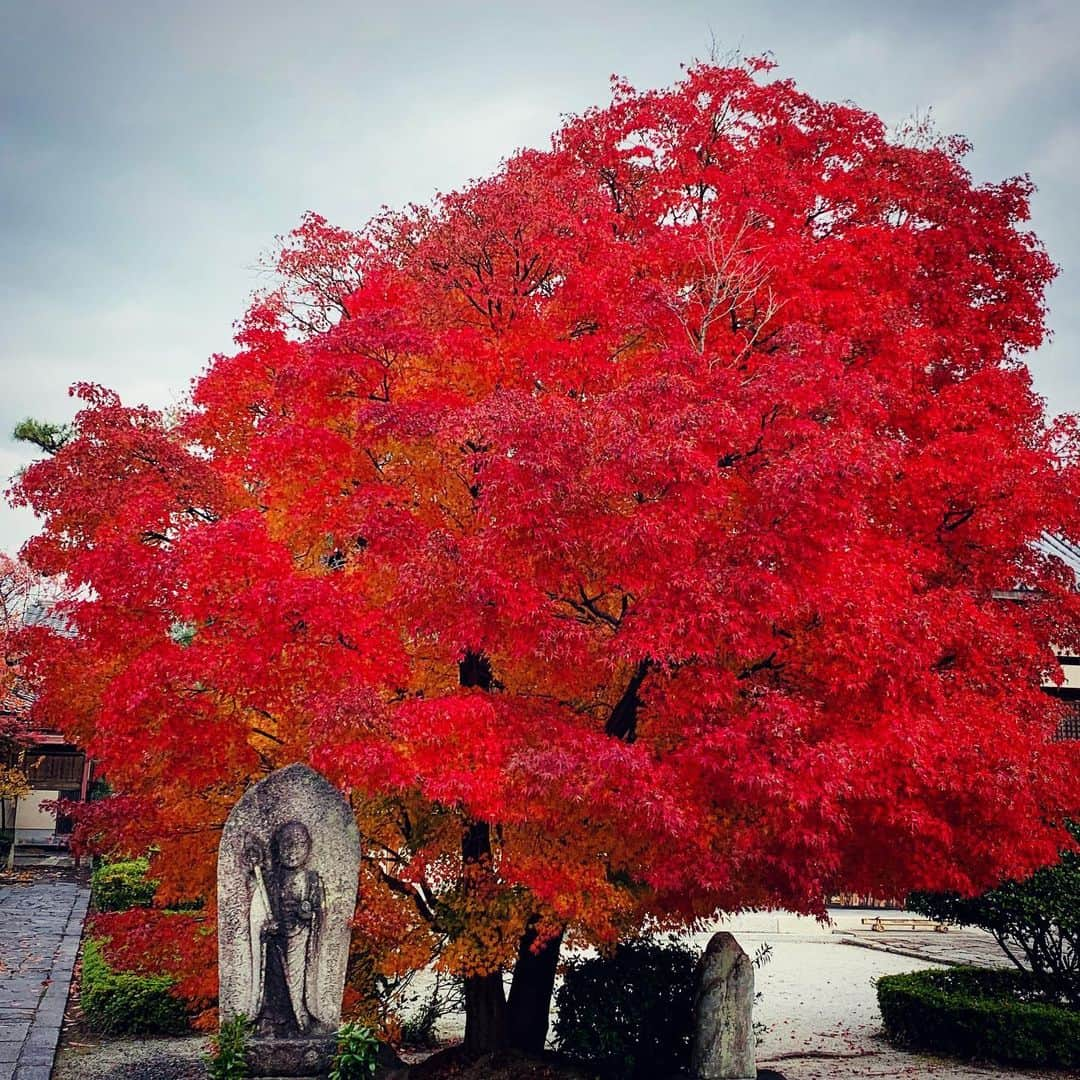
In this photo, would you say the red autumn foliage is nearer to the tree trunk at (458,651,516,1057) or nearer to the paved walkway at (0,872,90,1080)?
the paved walkway at (0,872,90,1080)

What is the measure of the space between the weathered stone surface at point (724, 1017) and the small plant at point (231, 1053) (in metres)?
4.94

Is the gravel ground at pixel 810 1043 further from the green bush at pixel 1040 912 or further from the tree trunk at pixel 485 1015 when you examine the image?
the tree trunk at pixel 485 1015

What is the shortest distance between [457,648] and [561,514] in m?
1.50

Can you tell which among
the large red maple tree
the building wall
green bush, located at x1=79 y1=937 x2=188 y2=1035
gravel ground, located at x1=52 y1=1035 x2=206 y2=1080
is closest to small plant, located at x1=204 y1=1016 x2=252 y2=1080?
the large red maple tree

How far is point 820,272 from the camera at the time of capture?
11.9 m

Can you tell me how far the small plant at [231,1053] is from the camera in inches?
342

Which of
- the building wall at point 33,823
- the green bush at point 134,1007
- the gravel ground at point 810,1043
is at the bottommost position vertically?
the gravel ground at point 810,1043

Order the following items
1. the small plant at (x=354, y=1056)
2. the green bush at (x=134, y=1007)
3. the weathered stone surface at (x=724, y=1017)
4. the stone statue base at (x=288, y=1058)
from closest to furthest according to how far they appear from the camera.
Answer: the small plant at (x=354, y=1056)
the stone statue base at (x=288, y=1058)
the weathered stone surface at (x=724, y=1017)
the green bush at (x=134, y=1007)

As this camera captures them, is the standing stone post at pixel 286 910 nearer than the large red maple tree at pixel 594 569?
No

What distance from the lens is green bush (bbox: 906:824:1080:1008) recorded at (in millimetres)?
14578

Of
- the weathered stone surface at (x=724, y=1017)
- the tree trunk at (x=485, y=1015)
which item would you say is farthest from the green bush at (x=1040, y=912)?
the tree trunk at (x=485, y=1015)

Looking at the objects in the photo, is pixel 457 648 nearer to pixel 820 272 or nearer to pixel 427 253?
pixel 427 253

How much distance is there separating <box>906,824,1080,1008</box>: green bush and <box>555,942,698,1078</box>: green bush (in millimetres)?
4792

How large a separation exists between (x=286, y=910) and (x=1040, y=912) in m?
11.0
